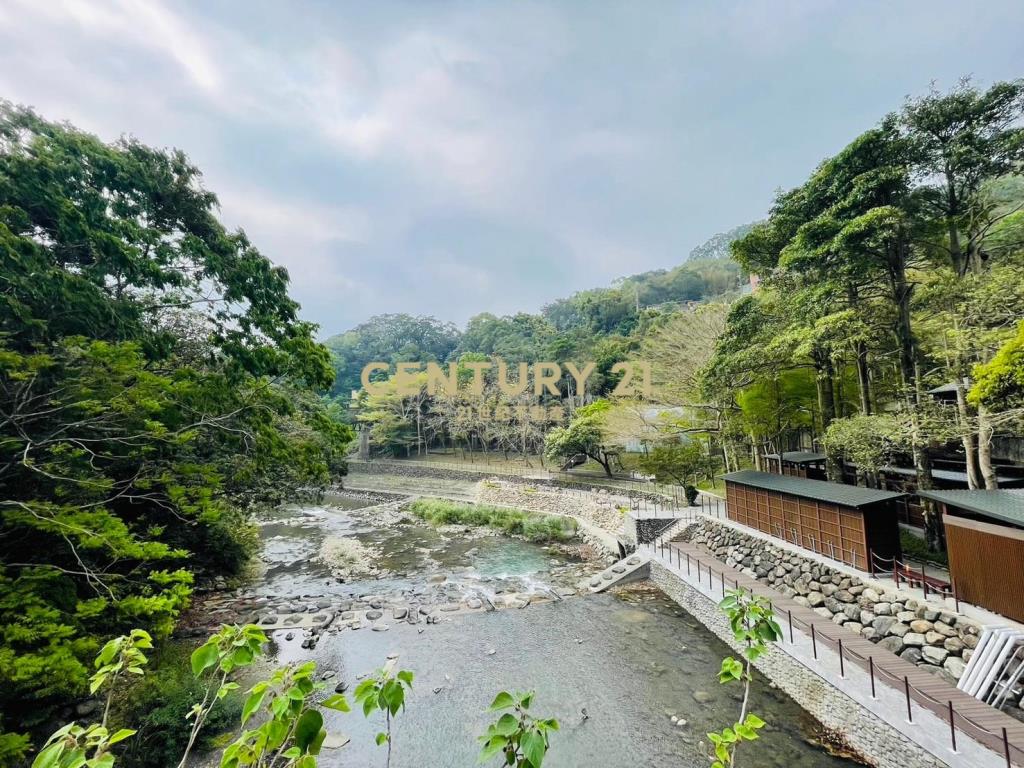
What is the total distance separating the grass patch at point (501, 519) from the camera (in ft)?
64.8

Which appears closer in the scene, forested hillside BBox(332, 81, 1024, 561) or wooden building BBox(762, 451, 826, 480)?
forested hillside BBox(332, 81, 1024, 561)

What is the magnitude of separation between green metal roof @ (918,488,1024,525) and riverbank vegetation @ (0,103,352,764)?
12319 millimetres

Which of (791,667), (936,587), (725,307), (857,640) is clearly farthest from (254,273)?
(725,307)

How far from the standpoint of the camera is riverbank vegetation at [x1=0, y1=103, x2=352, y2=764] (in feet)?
18.9

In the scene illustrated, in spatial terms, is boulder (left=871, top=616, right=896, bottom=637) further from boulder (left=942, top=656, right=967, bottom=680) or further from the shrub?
the shrub

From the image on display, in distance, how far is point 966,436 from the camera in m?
9.34

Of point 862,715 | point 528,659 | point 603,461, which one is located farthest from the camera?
point 603,461

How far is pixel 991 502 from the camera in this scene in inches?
301

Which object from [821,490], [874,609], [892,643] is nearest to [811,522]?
[821,490]

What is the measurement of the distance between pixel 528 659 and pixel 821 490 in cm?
802

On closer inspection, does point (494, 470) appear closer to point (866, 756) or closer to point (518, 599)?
point (518, 599)

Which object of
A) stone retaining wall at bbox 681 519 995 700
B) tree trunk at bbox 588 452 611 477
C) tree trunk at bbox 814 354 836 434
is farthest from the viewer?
tree trunk at bbox 588 452 611 477

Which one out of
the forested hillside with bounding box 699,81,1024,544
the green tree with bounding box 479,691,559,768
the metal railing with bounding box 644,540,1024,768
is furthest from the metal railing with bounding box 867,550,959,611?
the green tree with bounding box 479,691,559,768

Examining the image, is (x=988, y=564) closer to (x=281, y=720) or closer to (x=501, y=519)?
(x=281, y=720)
